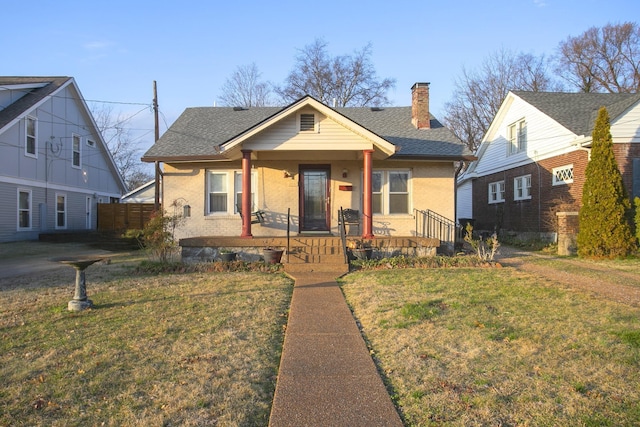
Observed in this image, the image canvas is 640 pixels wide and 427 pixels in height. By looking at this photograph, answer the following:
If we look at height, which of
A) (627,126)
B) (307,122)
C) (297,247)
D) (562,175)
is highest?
(627,126)

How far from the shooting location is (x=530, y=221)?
17.2 metres

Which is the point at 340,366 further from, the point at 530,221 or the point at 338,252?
the point at 530,221

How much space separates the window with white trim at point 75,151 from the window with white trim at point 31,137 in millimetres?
2740

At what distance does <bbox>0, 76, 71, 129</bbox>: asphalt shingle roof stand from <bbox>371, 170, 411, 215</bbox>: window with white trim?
1416cm

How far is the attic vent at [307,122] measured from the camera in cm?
1145

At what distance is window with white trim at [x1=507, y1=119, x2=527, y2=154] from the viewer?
18.4 metres

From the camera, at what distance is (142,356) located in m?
4.36

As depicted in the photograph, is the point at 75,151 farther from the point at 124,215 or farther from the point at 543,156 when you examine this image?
the point at 543,156

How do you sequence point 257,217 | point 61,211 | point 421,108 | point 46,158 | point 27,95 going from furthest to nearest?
1. point 61,211
2. point 46,158
3. point 27,95
4. point 421,108
5. point 257,217

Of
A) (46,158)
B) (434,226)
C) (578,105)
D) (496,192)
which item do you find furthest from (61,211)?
(578,105)

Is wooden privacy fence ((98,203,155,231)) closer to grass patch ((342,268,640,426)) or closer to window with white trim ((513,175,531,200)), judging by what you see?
grass patch ((342,268,640,426))

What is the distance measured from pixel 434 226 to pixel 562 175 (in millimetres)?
6178

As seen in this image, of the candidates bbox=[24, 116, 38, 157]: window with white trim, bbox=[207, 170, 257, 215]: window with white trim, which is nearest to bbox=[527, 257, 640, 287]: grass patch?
bbox=[207, 170, 257, 215]: window with white trim

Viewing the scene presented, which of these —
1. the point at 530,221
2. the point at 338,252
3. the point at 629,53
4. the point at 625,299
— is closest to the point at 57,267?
the point at 338,252
